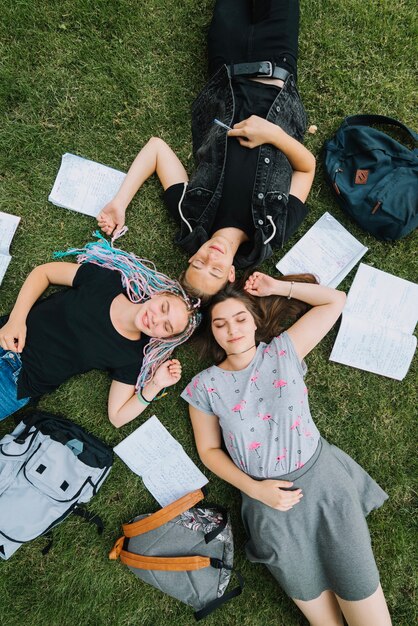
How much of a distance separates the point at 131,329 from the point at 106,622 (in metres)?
1.98

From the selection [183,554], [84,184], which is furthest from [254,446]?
[84,184]

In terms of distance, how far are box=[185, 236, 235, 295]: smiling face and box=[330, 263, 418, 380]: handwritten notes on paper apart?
100cm

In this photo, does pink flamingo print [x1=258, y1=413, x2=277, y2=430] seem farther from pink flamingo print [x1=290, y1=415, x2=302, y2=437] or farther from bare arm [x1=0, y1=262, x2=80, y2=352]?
bare arm [x1=0, y1=262, x2=80, y2=352]

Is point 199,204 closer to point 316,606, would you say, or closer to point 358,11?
point 358,11

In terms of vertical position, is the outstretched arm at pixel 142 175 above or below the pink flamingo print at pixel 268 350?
above

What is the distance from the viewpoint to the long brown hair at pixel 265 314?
282cm

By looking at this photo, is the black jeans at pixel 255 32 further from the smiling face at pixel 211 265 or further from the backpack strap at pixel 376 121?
the smiling face at pixel 211 265

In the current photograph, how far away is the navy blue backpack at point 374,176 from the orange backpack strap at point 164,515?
84.7 inches

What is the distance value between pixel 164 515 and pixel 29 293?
1.63m

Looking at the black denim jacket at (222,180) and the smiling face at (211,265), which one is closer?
the smiling face at (211,265)

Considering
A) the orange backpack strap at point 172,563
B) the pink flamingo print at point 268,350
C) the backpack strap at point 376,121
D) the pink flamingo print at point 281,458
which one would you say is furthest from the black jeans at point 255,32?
the orange backpack strap at point 172,563

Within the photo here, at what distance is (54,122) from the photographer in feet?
9.75

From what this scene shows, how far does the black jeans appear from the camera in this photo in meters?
2.74

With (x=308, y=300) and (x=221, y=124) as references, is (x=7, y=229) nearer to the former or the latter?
(x=221, y=124)
